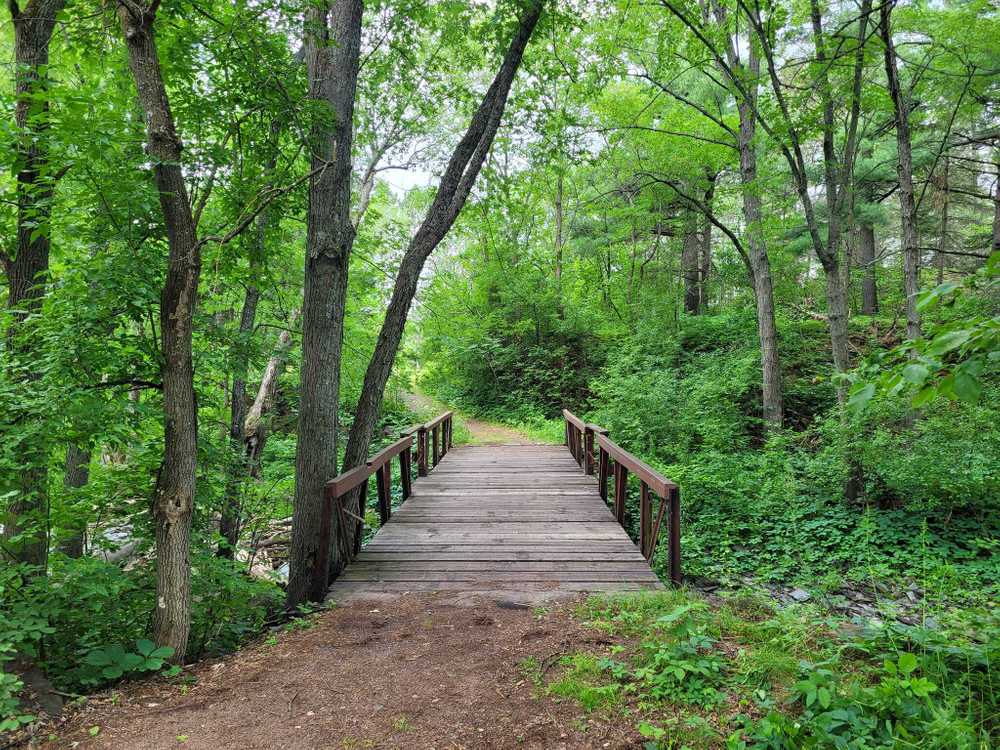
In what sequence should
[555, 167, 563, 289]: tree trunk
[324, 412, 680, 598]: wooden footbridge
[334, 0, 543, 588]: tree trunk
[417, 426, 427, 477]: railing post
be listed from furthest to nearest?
[555, 167, 563, 289]: tree trunk, [417, 426, 427, 477]: railing post, [334, 0, 543, 588]: tree trunk, [324, 412, 680, 598]: wooden footbridge

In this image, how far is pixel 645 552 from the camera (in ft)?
15.6

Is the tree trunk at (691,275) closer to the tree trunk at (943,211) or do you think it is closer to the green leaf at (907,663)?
the tree trunk at (943,211)

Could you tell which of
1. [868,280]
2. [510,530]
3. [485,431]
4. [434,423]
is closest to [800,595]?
[510,530]

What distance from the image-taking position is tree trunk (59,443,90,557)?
3.28 metres

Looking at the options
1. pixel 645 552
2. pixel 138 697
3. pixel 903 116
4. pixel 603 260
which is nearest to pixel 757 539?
pixel 645 552

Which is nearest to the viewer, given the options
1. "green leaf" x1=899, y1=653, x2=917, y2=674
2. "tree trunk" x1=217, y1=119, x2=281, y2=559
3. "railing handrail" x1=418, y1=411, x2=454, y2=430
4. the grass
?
the grass

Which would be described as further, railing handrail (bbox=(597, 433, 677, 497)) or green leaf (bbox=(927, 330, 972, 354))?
railing handrail (bbox=(597, 433, 677, 497))

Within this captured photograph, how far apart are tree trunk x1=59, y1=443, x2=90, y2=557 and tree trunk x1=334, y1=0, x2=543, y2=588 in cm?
197

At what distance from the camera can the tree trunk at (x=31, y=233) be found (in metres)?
2.95

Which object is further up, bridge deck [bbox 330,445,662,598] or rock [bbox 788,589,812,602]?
bridge deck [bbox 330,445,662,598]

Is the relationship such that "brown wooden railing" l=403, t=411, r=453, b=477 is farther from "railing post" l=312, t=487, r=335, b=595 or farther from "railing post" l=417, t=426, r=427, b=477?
"railing post" l=312, t=487, r=335, b=595

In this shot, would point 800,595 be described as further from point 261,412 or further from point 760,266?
point 261,412

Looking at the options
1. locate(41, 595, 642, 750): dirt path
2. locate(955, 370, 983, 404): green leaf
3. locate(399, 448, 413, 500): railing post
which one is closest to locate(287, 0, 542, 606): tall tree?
locate(41, 595, 642, 750): dirt path

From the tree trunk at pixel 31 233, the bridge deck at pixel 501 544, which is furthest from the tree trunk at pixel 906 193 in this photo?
the tree trunk at pixel 31 233
